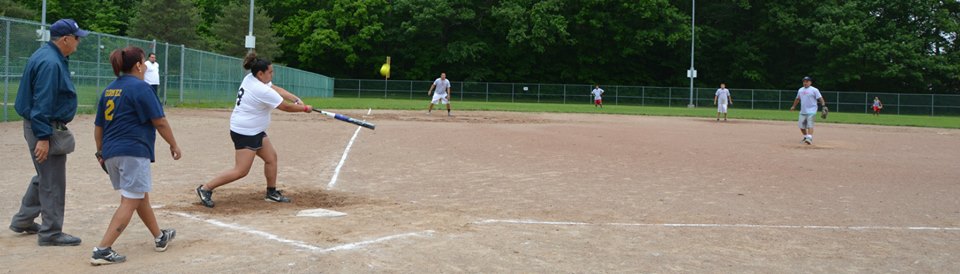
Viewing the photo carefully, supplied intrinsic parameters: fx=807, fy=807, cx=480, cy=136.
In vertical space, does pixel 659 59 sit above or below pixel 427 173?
above

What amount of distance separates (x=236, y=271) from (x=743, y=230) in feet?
15.0

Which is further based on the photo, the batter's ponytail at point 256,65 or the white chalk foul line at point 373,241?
the batter's ponytail at point 256,65

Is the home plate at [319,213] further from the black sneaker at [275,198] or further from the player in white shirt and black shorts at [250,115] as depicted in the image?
the player in white shirt and black shorts at [250,115]

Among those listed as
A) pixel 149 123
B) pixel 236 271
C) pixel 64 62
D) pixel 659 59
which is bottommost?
pixel 236 271

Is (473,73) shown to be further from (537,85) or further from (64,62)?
(64,62)

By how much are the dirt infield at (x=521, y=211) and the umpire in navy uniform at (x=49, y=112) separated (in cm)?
24

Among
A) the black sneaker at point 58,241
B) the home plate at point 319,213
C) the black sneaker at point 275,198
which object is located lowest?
the black sneaker at point 58,241

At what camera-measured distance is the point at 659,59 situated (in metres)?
70.6

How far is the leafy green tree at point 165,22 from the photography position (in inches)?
2653

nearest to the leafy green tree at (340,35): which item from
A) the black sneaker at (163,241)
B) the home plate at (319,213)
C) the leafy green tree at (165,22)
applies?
the leafy green tree at (165,22)

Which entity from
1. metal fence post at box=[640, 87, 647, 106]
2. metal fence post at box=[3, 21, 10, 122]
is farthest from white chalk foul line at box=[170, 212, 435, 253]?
metal fence post at box=[640, 87, 647, 106]

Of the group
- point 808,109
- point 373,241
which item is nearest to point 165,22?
point 808,109

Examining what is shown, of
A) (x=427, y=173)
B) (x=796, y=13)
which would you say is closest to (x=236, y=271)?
(x=427, y=173)

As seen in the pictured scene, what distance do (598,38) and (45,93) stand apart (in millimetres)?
63358
